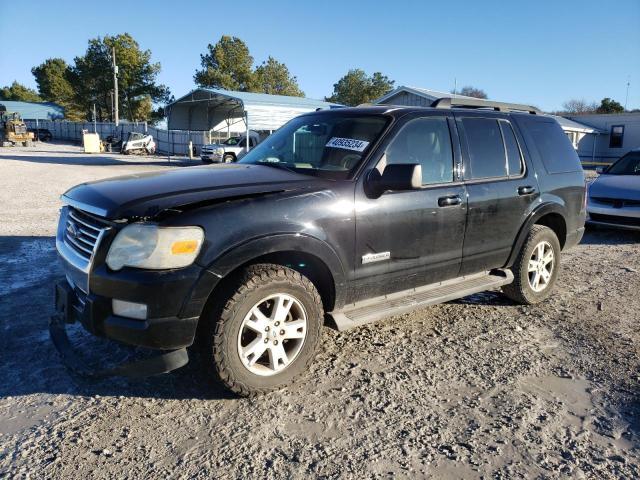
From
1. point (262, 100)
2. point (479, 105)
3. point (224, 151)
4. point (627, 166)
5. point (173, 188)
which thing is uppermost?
point (262, 100)

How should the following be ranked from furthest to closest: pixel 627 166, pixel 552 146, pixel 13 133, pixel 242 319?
pixel 13 133 < pixel 627 166 < pixel 552 146 < pixel 242 319

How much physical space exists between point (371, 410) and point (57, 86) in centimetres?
8807

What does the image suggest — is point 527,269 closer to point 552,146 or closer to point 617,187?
point 552,146

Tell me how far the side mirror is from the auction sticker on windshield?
0.96 ft

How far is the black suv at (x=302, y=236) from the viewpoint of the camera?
2.91 m

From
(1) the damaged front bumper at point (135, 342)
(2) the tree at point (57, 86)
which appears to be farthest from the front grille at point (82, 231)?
(2) the tree at point (57, 86)

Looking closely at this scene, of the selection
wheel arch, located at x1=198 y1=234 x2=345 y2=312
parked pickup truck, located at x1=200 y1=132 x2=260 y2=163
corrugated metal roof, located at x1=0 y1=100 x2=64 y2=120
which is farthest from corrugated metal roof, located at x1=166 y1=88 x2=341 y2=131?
corrugated metal roof, located at x1=0 y1=100 x2=64 y2=120

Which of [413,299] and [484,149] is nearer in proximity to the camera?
[413,299]

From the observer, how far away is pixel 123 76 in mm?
63250

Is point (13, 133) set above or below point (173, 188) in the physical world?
above

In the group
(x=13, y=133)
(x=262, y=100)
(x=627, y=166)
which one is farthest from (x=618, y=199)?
(x=13, y=133)

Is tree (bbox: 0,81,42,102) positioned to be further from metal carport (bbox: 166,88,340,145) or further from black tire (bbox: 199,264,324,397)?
black tire (bbox: 199,264,324,397)

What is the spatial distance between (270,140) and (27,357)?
2.69 meters

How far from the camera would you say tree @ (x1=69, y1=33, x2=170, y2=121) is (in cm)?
6325
